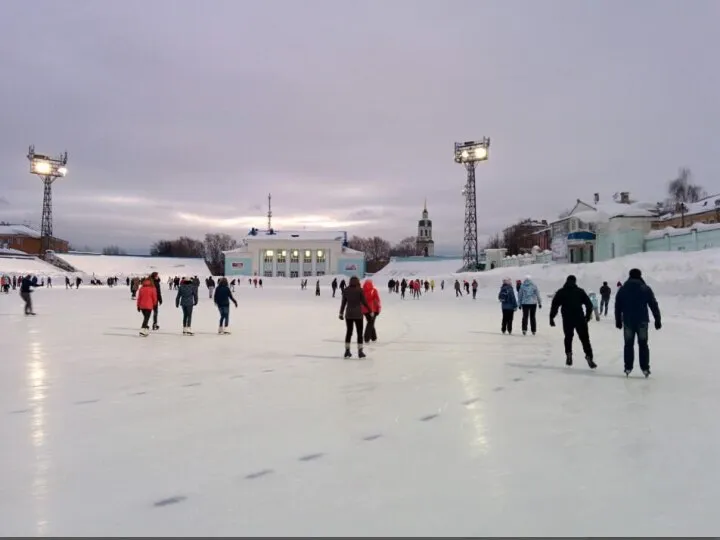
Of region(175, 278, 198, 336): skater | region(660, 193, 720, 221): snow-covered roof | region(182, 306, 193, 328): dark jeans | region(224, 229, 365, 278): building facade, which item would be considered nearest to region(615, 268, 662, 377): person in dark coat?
region(175, 278, 198, 336): skater

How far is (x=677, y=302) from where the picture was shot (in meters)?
21.6

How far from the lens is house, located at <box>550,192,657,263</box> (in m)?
42.8

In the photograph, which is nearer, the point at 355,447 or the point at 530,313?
the point at 355,447

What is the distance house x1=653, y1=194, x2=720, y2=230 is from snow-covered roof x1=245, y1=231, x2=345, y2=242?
158 feet

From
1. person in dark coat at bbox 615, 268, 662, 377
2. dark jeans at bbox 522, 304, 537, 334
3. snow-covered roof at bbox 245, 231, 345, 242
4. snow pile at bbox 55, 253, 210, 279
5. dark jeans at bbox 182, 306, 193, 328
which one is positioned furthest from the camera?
snow-covered roof at bbox 245, 231, 345, 242

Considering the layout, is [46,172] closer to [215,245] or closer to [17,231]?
[17,231]

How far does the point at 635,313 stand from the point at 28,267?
7224 centimetres

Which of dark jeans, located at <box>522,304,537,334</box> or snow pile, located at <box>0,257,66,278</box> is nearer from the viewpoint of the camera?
dark jeans, located at <box>522,304,537,334</box>

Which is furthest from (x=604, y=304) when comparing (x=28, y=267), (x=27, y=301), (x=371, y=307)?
(x=28, y=267)

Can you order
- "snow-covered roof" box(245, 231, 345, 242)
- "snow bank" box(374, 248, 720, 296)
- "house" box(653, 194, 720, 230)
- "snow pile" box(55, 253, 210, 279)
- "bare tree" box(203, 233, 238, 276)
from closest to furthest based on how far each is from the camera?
"snow bank" box(374, 248, 720, 296) → "house" box(653, 194, 720, 230) → "snow pile" box(55, 253, 210, 279) → "snow-covered roof" box(245, 231, 345, 242) → "bare tree" box(203, 233, 238, 276)

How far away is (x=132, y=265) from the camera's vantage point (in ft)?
264

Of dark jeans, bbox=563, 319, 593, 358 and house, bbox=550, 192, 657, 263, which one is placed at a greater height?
house, bbox=550, 192, 657, 263

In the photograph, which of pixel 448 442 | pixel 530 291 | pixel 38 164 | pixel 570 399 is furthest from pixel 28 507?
pixel 38 164

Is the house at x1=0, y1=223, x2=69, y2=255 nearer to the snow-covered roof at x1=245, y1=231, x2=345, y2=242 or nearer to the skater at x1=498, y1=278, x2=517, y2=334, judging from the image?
the snow-covered roof at x1=245, y1=231, x2=345, y2=242
